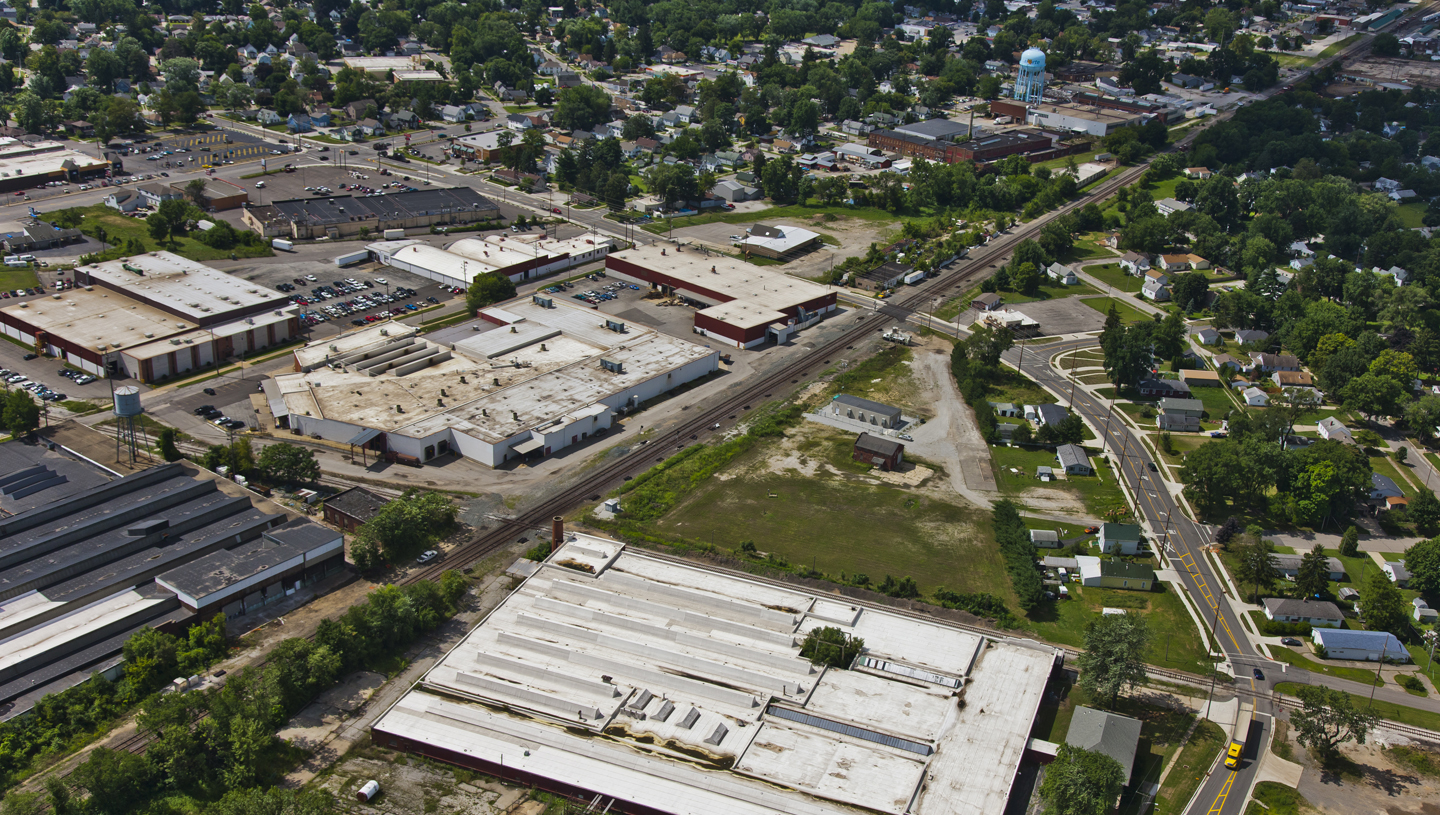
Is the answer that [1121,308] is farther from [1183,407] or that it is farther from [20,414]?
[20,414]

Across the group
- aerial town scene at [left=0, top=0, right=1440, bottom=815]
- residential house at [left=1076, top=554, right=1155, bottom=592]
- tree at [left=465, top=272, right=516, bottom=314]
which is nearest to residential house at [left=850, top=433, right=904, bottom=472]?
aerial town scene at [left=0, top=0, right=1440, bottom=815]

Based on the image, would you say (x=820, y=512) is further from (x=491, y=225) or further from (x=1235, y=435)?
(x=491, y=225)

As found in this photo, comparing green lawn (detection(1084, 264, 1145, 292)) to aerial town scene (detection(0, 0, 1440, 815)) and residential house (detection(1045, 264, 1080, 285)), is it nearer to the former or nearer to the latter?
aerial town scene (detection(0, 0, 1440, 815))

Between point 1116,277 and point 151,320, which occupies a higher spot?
point 151,320

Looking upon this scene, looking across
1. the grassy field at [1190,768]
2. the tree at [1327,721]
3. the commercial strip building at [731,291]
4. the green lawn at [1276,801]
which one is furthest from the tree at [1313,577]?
the commercial strip building at [731,291]

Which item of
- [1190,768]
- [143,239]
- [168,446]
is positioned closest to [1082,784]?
[1190,768]

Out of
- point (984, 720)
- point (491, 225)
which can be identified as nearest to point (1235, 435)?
point (984, 720)

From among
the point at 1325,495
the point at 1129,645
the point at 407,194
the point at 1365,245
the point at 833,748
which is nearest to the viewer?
the point at 833,748
